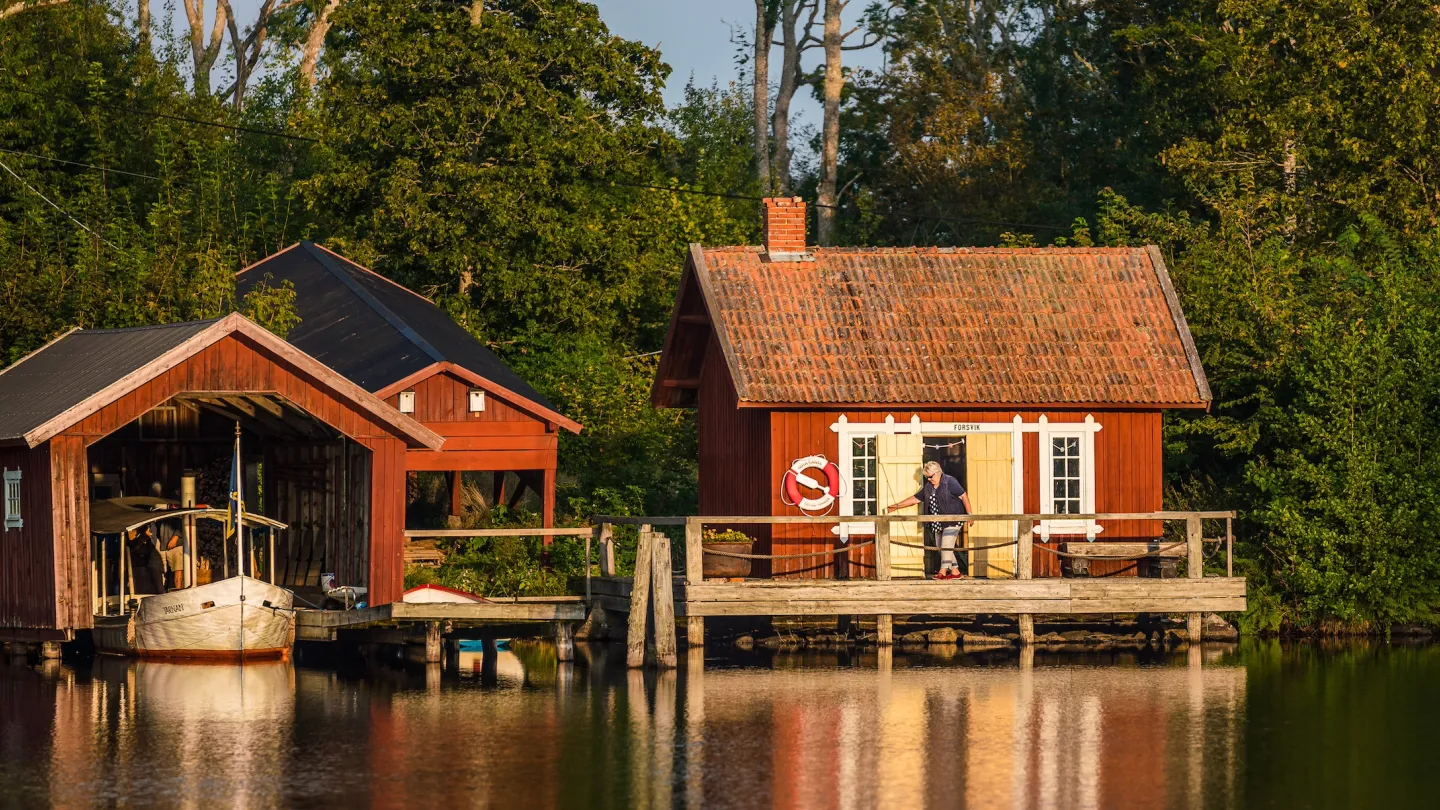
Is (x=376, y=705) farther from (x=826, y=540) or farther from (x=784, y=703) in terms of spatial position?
(x=826, y=540)

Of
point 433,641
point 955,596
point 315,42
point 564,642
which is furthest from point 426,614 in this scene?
point 315,42

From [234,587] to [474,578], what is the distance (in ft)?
20.2

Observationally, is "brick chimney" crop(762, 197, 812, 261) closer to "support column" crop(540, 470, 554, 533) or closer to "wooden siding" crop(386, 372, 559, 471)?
"wooden siding" crop(386, 372, 559, 471)

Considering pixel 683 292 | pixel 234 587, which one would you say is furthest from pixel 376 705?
pixel 683 292

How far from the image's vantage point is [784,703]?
2256cm

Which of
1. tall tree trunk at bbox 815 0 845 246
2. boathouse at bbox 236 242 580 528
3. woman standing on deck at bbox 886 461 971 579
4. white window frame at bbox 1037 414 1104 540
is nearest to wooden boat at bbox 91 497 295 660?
boathouse at bbox 236 242 580 528

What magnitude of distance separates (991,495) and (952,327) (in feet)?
8.85

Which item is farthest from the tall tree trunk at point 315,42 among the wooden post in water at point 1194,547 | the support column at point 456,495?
the wooden post in water at point 1194,547

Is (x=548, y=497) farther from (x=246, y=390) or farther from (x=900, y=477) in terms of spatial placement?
(x=246, y=390)

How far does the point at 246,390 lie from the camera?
2709 cm

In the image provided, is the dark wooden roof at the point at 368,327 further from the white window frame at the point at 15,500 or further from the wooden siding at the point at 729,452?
the white window frame at the point at 15,500

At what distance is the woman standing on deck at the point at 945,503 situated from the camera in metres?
28.2

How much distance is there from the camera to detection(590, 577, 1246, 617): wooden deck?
26.7 meters

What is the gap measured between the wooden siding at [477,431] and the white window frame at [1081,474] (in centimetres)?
874
